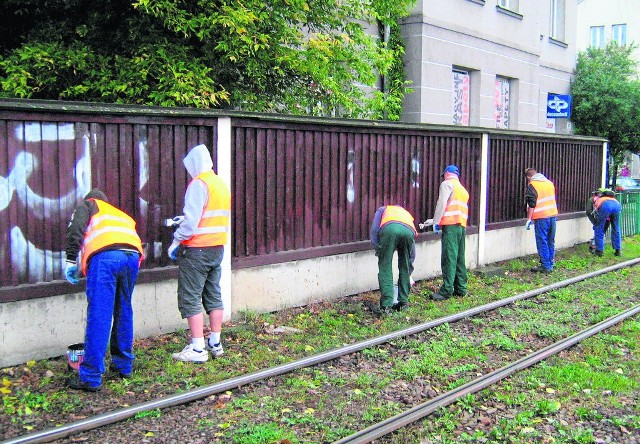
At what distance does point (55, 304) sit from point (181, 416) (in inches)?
81.8

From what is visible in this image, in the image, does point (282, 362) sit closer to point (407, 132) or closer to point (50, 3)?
point (407, 132)

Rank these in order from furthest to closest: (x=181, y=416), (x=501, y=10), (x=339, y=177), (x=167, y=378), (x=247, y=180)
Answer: (x=501, y=10)
(x=339, y=177)
(x=247, y=180)
(x=167, y=378)
(x=181, y=416)

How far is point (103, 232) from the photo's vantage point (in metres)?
5.98

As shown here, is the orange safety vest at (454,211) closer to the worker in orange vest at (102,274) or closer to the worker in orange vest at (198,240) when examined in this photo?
the worker in orange vest at (198,240)

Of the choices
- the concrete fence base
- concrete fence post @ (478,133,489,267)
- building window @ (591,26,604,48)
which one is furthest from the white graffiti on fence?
building window @ (591,26,604,48)

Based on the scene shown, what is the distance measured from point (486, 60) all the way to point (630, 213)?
5629 millimetres

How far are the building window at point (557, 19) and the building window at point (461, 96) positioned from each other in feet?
22.1

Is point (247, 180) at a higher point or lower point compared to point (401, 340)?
higher

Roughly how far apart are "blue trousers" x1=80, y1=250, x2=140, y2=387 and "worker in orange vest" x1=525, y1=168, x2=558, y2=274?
28.2 feet

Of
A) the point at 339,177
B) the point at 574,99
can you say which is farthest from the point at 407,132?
the point at 574,99

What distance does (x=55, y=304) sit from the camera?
6.71 metres

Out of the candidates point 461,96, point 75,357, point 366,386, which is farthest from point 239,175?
point 461,96

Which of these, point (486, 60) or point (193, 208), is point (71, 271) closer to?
point (193, 208)

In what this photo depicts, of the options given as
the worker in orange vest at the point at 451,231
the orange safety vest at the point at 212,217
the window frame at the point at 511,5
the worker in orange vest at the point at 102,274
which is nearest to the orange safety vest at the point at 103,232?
the worker in orange vest at the point at 102,274
